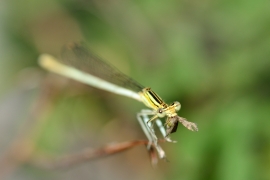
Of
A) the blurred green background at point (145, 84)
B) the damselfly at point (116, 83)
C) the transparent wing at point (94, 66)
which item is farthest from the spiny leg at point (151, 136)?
the blurred green background at point (145, 84)

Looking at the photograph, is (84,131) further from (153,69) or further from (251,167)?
(251,167)

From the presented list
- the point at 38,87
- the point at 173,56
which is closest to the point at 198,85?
the point at 173,56

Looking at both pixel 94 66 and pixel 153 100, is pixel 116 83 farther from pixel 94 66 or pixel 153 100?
pixel 153 100

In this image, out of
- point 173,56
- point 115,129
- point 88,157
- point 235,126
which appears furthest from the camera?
point 115,129

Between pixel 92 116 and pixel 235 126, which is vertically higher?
pixel 92 116

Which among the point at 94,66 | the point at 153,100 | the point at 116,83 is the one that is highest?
the point at 94,66

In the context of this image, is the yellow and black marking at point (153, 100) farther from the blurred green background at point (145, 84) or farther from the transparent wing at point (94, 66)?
the blurred green background at point (145, 84)

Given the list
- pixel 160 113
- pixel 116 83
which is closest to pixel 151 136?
pixel 160 113
